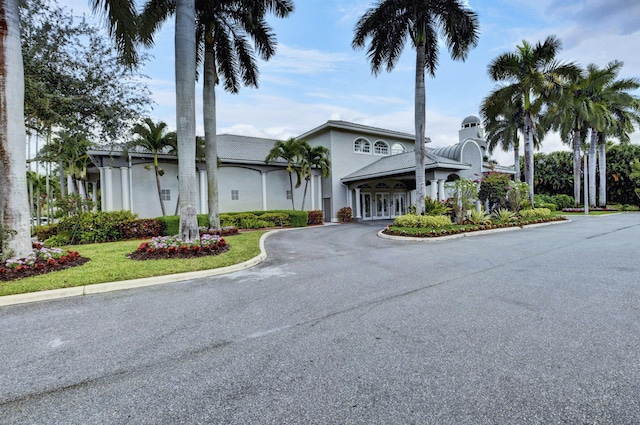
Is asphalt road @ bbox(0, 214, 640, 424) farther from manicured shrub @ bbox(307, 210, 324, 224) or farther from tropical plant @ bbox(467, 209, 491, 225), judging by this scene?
manicured shrub @ bbox(307, 210, 324, 224)

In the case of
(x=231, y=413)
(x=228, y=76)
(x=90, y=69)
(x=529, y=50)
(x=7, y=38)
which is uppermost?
(x=529, y=50)

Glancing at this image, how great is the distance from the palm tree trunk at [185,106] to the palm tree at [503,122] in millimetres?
21230

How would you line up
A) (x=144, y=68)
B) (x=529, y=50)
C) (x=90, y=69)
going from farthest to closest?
(x=529, y=50)
(x=144, y=68)
(x=90, y=69)

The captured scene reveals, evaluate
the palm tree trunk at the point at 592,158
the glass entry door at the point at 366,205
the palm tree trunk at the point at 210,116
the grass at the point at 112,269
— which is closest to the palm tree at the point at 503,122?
the palm tree trunk at the point at 592,158

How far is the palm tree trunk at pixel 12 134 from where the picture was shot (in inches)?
267

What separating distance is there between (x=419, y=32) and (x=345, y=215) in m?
12.8

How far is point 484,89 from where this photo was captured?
2348 centimetres

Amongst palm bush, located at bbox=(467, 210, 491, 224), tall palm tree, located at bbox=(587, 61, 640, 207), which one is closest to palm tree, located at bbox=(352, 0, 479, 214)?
palm bush, located at bbox=(467, 210, 491, 224)

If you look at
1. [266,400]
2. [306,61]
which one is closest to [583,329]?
[266,400]

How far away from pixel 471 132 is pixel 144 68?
34736 millimetres

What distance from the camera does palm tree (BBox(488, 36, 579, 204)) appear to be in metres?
20.7

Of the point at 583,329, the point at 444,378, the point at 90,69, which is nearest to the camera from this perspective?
the point at 444,378

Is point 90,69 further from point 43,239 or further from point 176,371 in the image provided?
point 176,371

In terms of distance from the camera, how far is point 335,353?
3293 mm
